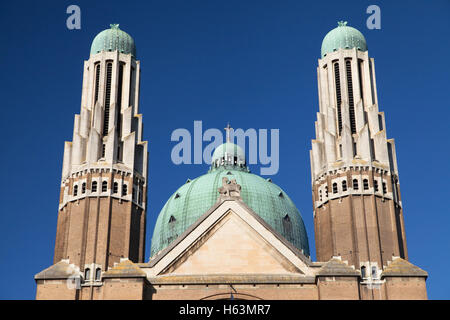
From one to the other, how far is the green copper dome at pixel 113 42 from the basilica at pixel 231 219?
8 centimetres

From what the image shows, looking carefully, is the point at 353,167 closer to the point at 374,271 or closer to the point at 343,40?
the point at 374,271

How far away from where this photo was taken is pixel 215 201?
64.1 metres

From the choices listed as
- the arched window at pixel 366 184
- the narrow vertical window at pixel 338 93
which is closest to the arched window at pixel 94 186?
the narrow vertical window at pixel 338 93

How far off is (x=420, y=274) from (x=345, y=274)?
456 centimetres

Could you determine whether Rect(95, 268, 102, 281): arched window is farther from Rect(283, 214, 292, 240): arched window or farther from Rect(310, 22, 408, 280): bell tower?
Rect(283, 214, 292, 240): arched window

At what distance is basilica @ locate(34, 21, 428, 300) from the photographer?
149 ft

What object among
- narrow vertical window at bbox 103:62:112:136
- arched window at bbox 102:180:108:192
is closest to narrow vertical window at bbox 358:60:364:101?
→ narrow vertical window at bbox 103:62:112:136

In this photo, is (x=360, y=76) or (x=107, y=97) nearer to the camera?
(x=107, y=97)

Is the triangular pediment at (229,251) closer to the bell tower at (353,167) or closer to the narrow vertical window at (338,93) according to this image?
the bell tower at (353,167)

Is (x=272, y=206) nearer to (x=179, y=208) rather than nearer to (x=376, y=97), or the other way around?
(x=179, y=208)

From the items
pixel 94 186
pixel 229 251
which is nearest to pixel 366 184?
pixel 229 251

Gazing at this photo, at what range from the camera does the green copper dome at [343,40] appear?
192 feet

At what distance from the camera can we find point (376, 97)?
57.0m

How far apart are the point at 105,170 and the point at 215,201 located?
545 inches
